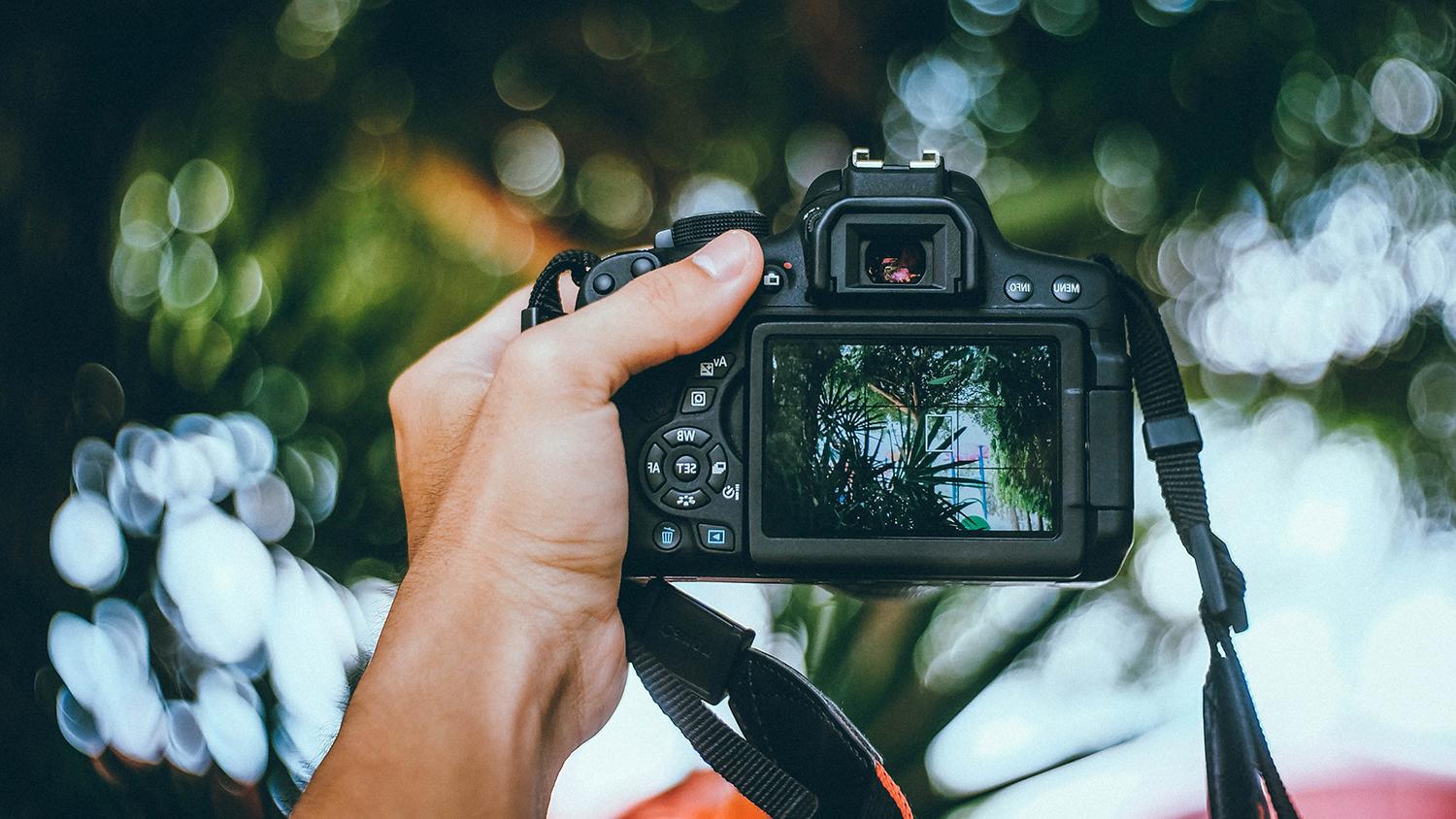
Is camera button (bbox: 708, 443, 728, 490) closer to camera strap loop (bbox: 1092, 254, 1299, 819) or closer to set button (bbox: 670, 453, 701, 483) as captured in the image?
set button (bbox: 670, 453, 701, 483)

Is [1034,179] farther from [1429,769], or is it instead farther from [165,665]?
[165,665]

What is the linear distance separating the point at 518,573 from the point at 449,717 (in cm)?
8

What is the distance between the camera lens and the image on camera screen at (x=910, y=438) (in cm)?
51

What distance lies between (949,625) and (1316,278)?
43 centimetres

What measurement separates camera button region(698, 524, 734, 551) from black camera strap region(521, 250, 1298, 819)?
0.06 m

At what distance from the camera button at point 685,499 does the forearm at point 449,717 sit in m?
0.11

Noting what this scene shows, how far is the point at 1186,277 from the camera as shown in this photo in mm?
800

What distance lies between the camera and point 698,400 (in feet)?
1.73

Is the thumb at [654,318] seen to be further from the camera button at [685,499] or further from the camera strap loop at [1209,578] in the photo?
the camera strap loop at [1209,578]

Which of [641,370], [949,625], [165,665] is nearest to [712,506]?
[641,370]

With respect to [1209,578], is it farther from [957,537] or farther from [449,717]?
[449,717]

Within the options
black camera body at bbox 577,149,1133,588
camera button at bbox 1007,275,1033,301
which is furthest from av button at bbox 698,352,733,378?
camera button at bbox 1007,275,1033,301

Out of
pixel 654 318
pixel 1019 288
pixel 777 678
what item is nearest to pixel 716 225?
pixel 654 318

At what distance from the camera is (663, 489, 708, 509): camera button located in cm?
52
